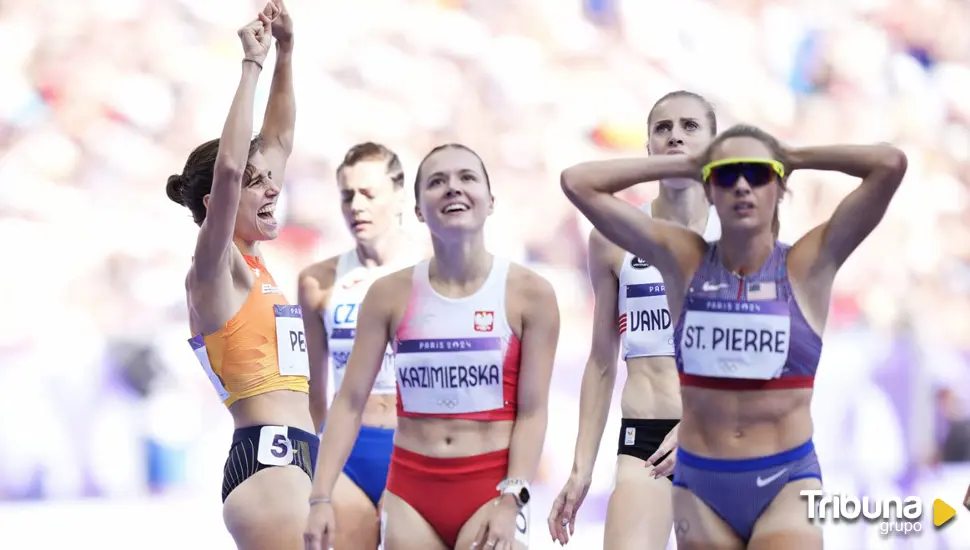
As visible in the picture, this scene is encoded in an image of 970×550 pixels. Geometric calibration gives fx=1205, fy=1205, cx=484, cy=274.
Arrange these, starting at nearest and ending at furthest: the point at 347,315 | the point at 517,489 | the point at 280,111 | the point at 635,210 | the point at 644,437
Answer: the point at 635,210 → the point at 517,489 → the point at 644,437 → the point at 280,111 → the point at 347,315

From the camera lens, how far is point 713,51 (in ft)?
26.6

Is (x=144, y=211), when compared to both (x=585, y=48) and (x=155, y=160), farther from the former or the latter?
(x=585, y=48)

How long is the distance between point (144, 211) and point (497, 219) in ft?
7.49

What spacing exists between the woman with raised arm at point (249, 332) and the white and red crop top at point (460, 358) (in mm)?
404

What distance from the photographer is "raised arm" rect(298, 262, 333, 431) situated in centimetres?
532

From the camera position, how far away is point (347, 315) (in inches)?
204

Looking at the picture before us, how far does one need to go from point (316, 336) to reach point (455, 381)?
1.87 metres

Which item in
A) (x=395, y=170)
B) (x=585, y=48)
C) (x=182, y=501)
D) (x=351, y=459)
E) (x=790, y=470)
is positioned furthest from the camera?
(x=585, y=48)

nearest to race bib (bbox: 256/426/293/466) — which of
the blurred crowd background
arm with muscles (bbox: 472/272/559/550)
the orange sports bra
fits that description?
the orange sports bra

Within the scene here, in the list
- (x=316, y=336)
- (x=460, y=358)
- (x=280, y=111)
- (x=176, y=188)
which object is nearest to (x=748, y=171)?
(x=460, y=358)

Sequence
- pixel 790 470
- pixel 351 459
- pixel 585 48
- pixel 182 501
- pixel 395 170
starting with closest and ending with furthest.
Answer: pixel 790 470 < pixel 351 459 < pixel 395 170 < pixel 182 501 < pixel 585 48

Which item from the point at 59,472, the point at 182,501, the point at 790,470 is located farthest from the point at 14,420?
the point at 790,470

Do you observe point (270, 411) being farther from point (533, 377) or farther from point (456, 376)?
point (533, 377)

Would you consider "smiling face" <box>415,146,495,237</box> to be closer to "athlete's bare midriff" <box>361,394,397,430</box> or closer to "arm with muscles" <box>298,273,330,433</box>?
"athlete's bare midriff" <box>361,394,397,430</box>
